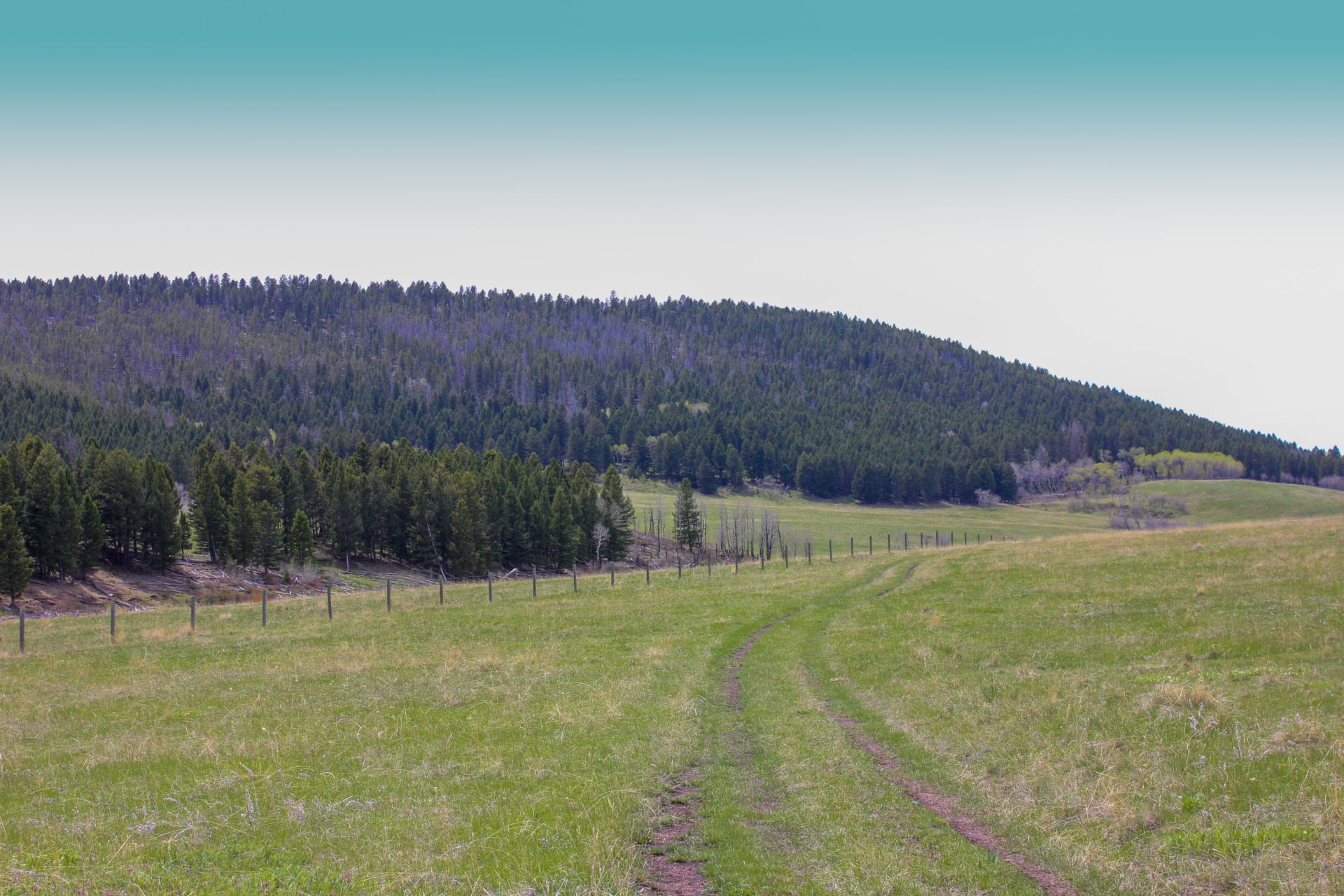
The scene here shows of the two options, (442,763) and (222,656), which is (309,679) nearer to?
(222,656)

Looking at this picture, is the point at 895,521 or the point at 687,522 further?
the point at 895,521

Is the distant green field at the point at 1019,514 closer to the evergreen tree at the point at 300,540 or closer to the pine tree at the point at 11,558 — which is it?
the evergreen tree at the point at 300,540

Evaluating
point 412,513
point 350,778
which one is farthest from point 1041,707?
point 412,513

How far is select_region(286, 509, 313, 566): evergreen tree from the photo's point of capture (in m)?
85.5

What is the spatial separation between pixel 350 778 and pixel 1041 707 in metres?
13.4

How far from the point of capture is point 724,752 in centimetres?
1702

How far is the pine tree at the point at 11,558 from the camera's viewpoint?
59.4 metres

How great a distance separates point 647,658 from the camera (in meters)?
28.2

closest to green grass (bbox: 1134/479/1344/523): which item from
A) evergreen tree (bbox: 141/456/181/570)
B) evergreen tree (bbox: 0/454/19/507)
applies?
evergreen tree (bbox: 141/456/181/570)

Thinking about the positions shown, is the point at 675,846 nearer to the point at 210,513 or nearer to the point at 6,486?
the point at 6,486

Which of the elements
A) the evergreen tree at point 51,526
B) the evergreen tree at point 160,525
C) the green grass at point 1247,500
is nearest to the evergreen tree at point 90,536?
the evergreen tree at point 51,526

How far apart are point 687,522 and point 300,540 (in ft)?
184

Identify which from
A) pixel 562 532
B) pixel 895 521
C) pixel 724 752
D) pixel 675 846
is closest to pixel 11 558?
pixel 562 532

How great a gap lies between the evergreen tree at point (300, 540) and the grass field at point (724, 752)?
53.8m
